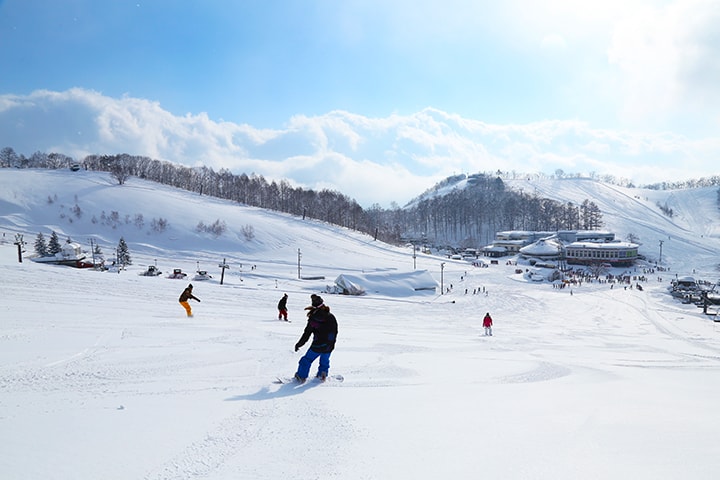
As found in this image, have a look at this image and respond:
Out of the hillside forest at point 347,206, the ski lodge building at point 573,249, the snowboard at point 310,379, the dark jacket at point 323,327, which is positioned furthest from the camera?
the hillside forest at point 347,206

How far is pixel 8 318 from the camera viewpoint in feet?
33.7

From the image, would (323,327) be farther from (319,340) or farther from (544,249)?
(544,249)

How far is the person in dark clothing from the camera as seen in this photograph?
251 inches

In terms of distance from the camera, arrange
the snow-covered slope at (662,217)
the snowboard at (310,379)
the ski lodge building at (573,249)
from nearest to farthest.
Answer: the snowboard at (310,379), the ski lodge building at (573,249), the snow-covered slope at (662,217)

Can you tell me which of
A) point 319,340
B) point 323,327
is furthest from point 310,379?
point 323,327

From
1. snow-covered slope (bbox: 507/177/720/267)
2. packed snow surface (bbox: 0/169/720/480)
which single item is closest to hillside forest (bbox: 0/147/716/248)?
snow-covered slope (bbox: 507/177/720/267)

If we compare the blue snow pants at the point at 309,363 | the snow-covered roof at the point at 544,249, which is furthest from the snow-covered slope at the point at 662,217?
the blue snow pants at the point at 309,363

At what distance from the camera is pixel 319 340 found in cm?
660

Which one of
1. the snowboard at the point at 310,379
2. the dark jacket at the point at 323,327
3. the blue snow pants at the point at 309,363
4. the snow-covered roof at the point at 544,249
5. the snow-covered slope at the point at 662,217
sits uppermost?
the snow-covered slope at the point at 662,217

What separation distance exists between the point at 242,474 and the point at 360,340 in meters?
7.79

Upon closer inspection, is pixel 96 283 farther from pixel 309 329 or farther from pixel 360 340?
pixel 309 329

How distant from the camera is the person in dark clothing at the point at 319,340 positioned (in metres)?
6.38

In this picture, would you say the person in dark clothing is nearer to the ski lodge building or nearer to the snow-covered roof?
the ski lodge building

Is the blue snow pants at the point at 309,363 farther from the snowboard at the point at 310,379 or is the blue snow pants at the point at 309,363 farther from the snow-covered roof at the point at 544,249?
the snow-covered roof at the point at 544,249
